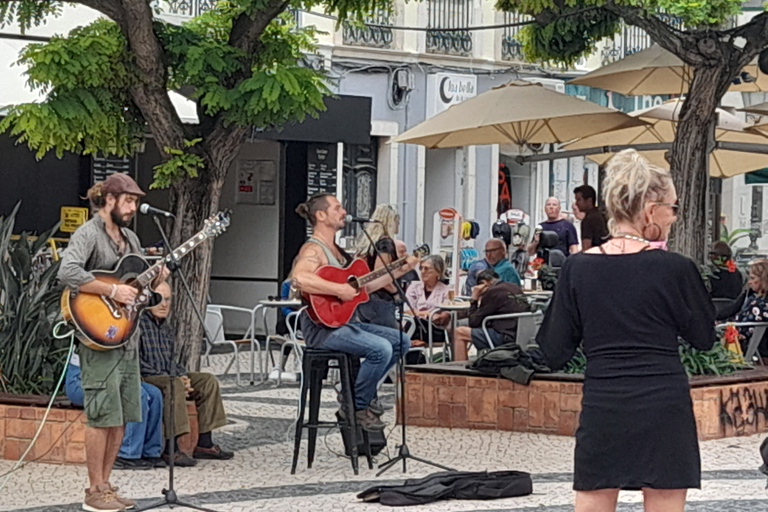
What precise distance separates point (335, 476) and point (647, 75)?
798 cm

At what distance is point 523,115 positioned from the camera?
13.0m

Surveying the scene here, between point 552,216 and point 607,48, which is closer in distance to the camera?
point 552,216

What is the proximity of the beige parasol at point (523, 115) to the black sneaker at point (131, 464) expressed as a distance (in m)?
5.29

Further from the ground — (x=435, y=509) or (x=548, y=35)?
(x=548, y=35)

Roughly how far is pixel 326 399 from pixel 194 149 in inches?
133

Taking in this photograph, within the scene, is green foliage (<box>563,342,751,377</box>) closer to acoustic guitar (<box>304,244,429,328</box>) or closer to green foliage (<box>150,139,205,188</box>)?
acoustic guitar (<box>304,244,429,328</box>)

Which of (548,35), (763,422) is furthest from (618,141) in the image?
(763,422)

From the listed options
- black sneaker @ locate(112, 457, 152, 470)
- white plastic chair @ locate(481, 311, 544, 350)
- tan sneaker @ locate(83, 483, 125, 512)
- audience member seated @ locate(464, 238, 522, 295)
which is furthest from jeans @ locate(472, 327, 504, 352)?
tan sneaker @ locate(83, 483, 125, 512)

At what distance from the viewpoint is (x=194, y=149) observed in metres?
9.95

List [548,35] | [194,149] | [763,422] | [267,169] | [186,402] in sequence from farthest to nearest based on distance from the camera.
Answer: [267,169]
[548,35]
[763,422]
[194,149]
[186,402]

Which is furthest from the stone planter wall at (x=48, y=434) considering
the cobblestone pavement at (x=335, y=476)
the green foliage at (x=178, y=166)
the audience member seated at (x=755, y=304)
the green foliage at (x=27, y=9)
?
the audience member seated at (x=755, y=304)

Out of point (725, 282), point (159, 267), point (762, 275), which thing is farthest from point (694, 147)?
point (159, 267)

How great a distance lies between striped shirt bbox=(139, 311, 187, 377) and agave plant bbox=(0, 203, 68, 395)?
0.81 metres

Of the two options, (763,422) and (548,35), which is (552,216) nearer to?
(548,35)
